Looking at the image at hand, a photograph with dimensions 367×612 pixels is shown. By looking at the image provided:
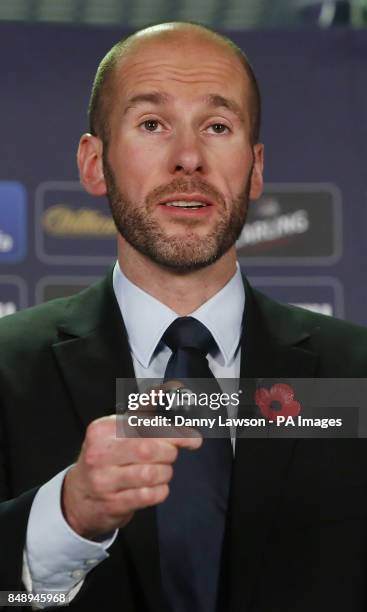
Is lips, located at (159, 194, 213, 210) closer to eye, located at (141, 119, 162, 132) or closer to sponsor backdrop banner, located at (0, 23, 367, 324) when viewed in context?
eye, located at (141, 119, 162, 132)

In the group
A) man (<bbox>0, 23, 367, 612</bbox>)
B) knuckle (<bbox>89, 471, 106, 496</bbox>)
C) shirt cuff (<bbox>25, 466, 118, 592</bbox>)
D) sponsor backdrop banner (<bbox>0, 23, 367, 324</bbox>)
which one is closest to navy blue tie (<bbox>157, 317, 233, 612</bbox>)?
man (<bbox>0, 23, 367, 612</bbox>)

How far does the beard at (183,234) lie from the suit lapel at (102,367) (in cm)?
9

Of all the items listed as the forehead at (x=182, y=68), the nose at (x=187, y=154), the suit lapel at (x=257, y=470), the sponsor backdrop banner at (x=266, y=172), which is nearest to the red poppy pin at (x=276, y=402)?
the suit lapel at (x=257, y=470)

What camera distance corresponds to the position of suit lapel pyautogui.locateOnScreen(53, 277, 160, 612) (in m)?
1.14

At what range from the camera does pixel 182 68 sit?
137 centimetres

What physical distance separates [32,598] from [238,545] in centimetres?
20

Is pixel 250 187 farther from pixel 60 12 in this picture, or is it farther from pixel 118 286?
pixel 60 12

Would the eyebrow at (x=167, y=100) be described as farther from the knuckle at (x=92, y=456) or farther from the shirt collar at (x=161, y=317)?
the knuckle at (x=92, y=456)

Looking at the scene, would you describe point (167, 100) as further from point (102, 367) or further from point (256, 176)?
point (102, 367)

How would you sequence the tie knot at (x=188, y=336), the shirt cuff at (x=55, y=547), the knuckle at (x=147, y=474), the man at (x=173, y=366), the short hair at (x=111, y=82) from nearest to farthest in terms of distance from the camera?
1. the knuckle at (x=147, y=474)
2. the shirt cuff at (x=55, y=547)
3. the man at (x=173, y=366)
4. the tie knot at (x=188, y=336)
5. the short hair at (x=111, y=82)

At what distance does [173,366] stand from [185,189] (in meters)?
0.19

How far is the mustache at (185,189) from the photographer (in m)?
1.29

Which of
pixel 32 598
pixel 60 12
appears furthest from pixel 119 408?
pixel 60 12

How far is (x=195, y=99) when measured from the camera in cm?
134
